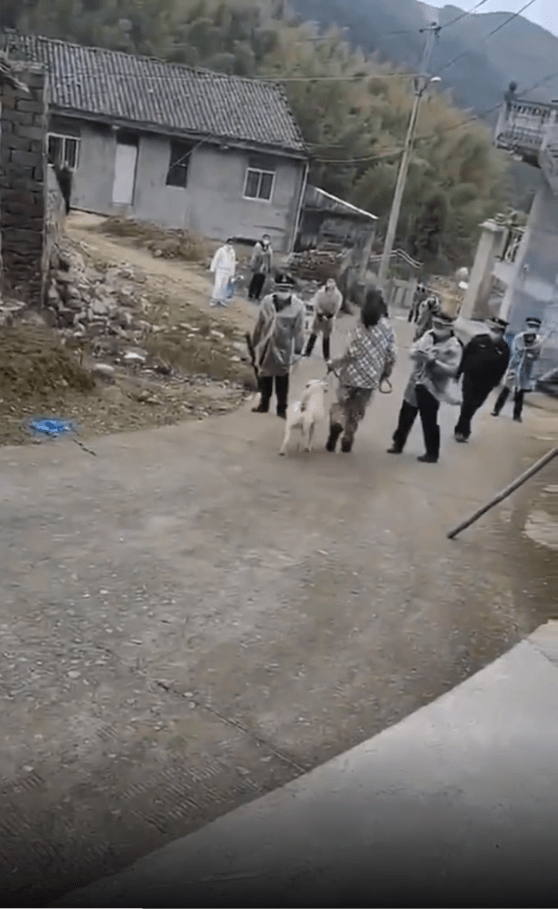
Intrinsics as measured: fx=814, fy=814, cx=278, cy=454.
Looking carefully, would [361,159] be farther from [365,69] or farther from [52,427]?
[52,427]

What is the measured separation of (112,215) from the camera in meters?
2.89

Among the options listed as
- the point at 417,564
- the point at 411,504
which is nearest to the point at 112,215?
the point at 411,504

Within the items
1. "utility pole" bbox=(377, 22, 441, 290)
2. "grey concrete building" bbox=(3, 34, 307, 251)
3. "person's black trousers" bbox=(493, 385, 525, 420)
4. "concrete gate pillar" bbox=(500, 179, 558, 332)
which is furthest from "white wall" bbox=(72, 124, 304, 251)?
"person's black trousers" bbox=(493, 385, 525, 420)

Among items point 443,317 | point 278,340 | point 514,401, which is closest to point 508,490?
point 443,317

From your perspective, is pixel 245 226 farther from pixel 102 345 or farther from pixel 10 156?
pixel 10 156

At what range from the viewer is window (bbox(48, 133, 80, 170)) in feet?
8.95

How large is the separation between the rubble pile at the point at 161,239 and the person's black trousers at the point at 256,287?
22 cm

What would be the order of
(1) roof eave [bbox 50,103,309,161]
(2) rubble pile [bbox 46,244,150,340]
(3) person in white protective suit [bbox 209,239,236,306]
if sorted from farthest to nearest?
(2) rubble pile [bbox 46,244,150,340], (3) person in white protective suit [bbox 209,239,236,306], (1) roof eave [bbox 50,103,309,161]

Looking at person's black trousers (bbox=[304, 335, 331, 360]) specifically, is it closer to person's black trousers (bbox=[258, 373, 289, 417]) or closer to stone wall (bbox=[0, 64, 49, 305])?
person's black trousers (bbox=[258, 373, 289, 417])

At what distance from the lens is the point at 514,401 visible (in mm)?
3045

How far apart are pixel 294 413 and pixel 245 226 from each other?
672mm

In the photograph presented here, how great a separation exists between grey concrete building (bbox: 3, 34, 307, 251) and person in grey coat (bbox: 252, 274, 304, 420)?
33 cm

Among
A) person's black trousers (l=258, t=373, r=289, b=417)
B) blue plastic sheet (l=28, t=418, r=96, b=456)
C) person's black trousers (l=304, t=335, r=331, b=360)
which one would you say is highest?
person's black trousers (l=304, t=335, r=331, b=360)

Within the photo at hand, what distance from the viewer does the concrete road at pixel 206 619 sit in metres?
1.27
